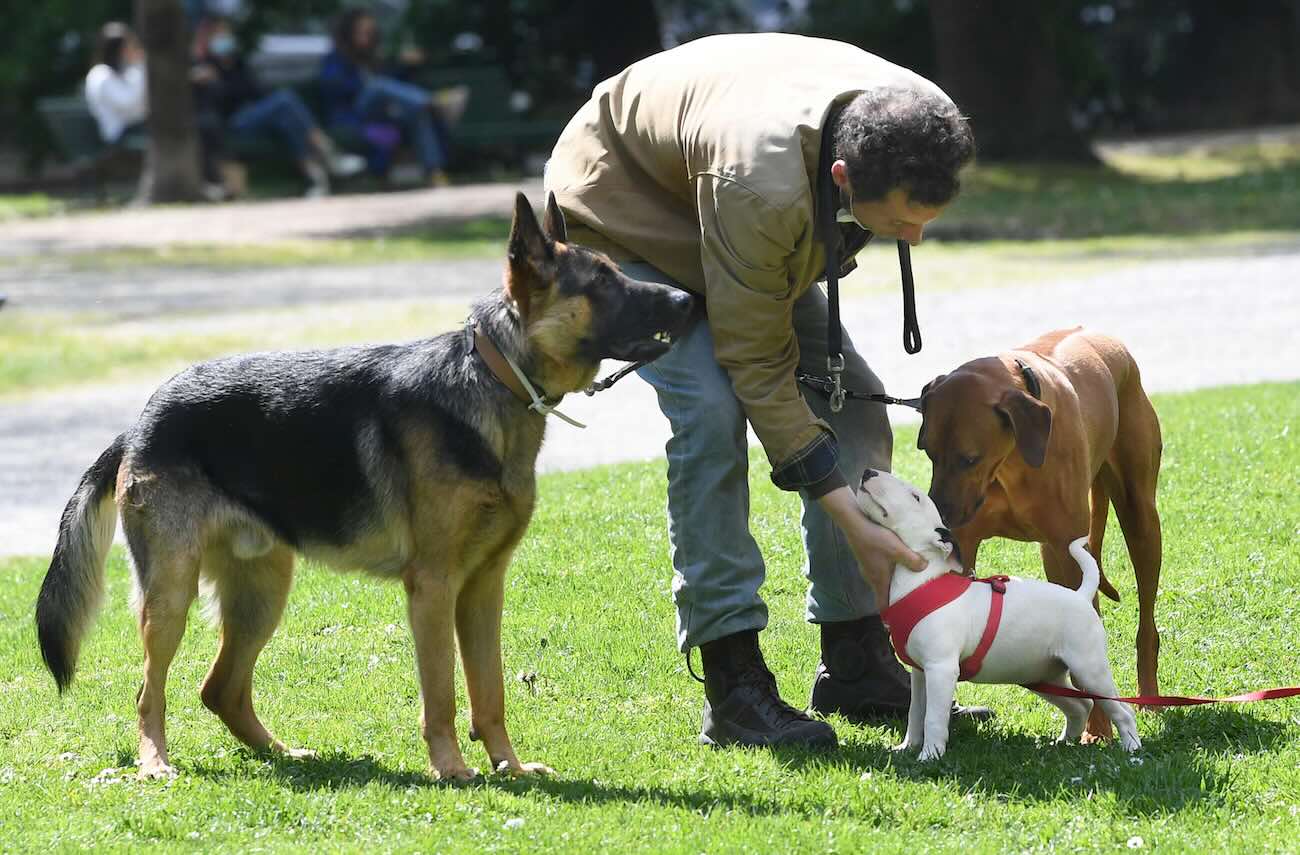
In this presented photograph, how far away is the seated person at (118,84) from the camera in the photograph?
892 inches

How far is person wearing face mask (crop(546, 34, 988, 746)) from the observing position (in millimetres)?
4746

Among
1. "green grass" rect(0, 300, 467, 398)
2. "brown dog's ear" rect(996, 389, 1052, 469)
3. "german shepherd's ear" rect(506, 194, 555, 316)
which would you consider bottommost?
"green grass" rect(0, 300, 467, 398)

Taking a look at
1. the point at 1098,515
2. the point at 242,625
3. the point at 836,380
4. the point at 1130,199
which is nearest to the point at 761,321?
the point at 836,380

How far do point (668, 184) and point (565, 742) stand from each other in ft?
6.11

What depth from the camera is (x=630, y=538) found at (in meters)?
7.69

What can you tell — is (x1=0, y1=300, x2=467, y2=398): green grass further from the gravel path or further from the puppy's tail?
the puppy's tail

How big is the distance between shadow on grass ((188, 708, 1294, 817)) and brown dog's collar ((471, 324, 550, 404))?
119 cm

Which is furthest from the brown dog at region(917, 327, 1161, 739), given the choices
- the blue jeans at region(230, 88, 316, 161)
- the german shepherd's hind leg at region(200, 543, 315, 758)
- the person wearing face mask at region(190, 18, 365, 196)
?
the person wearing face mask at region(190, 18, 365, 196)

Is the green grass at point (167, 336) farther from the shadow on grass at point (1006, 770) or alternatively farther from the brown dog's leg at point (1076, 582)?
the brown dog's leg at point (1076, 582)

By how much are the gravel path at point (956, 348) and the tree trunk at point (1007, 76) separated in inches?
272

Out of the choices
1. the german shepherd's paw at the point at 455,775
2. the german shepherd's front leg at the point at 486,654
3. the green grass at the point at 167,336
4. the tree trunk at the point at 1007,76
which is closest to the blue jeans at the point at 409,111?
the tree trunk at the point at 1007,76

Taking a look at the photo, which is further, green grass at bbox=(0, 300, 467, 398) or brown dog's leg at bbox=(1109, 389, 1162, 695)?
green grass at bbox=(0, 300, 467, 398)

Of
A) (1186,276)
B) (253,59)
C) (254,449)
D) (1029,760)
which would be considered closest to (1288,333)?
(1186,276)

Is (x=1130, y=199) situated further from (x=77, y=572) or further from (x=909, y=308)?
(x=77, y=572)
